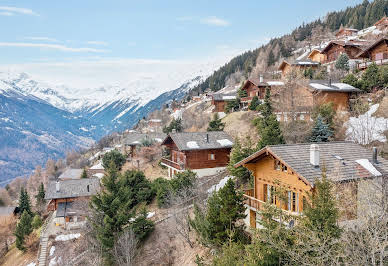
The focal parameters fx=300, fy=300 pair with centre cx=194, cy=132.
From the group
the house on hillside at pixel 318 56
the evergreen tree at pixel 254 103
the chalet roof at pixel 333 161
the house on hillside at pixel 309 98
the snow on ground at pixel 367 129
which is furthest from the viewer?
the house on hillside at pixel 318 56

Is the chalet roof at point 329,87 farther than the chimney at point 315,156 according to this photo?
Yes

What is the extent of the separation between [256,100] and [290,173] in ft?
111

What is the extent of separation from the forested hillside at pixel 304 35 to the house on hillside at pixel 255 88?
100 ft

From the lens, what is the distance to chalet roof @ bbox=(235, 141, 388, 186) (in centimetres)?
1781

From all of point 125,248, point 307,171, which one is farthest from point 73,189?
point 307,171

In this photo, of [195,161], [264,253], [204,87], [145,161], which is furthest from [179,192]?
[204,87]

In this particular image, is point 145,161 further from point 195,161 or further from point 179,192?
point 179,192

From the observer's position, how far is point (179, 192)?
2944cm

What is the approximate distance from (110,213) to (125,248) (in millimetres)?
3803

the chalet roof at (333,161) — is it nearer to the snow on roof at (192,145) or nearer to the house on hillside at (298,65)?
the snow on roof at (192,145)

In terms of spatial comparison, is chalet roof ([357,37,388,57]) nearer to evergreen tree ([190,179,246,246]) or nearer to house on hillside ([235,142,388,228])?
house on hillside ([235,142,388,228])

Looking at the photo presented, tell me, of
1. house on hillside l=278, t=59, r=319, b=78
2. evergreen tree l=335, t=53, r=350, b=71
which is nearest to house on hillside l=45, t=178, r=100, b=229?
house on hillside l=278, t=59, r=319, b=78

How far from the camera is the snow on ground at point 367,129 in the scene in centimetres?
2986

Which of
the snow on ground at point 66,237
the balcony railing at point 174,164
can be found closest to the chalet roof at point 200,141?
the balcony railing at point 174,164
